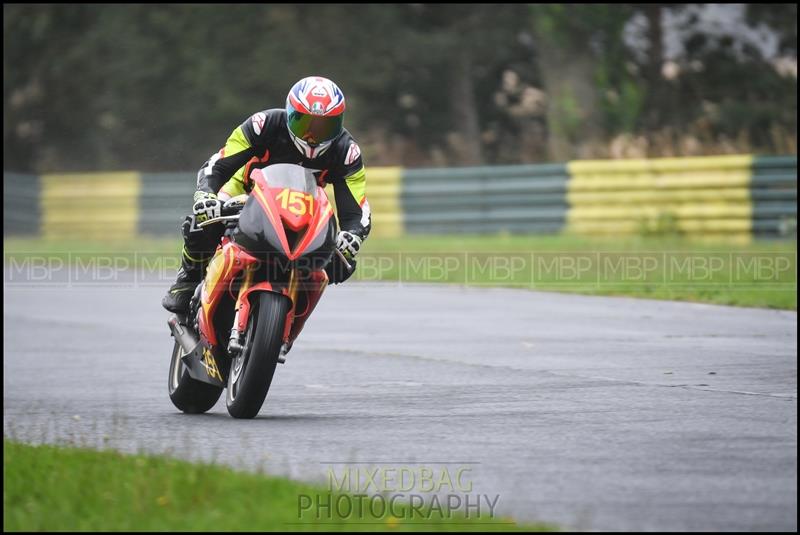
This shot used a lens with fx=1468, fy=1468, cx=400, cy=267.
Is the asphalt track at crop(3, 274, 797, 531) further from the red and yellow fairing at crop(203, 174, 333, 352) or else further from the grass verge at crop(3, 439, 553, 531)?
the red and yellow fairing at crop(203, 174, 333, 352)

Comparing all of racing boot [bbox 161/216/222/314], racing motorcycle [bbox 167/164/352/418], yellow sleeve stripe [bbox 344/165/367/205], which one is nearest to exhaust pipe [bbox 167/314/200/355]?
racing boot [bbox 161/216/222/314]

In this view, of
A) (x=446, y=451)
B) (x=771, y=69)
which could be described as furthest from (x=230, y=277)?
(x=771, y=69)

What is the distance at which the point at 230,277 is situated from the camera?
25.2 feet

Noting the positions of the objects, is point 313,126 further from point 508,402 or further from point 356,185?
point 508,402

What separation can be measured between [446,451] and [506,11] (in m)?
28.4

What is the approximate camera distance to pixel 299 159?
26.7 feet

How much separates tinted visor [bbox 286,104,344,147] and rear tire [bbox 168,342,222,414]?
4.83 ft

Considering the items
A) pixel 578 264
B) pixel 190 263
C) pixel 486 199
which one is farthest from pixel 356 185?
pixel 486 199

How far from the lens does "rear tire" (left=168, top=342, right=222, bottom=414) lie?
27.2 feet

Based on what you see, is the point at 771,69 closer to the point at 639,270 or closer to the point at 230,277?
the point at 639,270

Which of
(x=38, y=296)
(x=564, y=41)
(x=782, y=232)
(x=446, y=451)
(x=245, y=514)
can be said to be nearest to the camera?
(x=245, y=514)

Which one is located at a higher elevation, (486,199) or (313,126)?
(313,126)

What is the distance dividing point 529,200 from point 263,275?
1612cm

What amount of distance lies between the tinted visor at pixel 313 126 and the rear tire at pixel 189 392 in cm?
147
